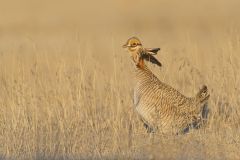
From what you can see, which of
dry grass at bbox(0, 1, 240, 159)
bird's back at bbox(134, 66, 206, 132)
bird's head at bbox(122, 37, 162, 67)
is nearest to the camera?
dry grass at bbox(0, 1, 240, 159)

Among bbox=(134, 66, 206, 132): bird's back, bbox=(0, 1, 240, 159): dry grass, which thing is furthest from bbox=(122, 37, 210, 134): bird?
bbox=(0, 1, 240, 159): dry grass

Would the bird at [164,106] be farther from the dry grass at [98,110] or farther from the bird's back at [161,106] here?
the dry grass at [98,110]

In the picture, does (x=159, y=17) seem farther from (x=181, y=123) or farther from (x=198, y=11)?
(x=181, y=123)

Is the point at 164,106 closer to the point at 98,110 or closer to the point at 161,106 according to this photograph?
the point at 161,106

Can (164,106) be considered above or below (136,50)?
below

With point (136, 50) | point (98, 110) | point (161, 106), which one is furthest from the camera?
point (98, 110)

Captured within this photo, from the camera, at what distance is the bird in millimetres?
10273

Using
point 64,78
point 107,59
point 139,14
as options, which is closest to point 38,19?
point 139,14

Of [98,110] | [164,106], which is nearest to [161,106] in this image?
[164,106]

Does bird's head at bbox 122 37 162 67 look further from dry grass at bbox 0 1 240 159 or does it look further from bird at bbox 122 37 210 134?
dry grass at bbox 0 1 240 159

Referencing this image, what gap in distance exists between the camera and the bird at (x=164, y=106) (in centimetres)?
1027

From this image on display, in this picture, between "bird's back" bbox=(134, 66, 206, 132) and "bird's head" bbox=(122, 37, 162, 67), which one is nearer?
"bird's back" bbox=(134, 66, 206, 132)

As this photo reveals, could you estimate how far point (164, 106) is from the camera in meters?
10.4

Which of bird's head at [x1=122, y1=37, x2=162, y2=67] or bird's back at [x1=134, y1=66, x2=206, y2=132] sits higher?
bird's head at [x1=122, y1=37, x2=162, y2=67]
